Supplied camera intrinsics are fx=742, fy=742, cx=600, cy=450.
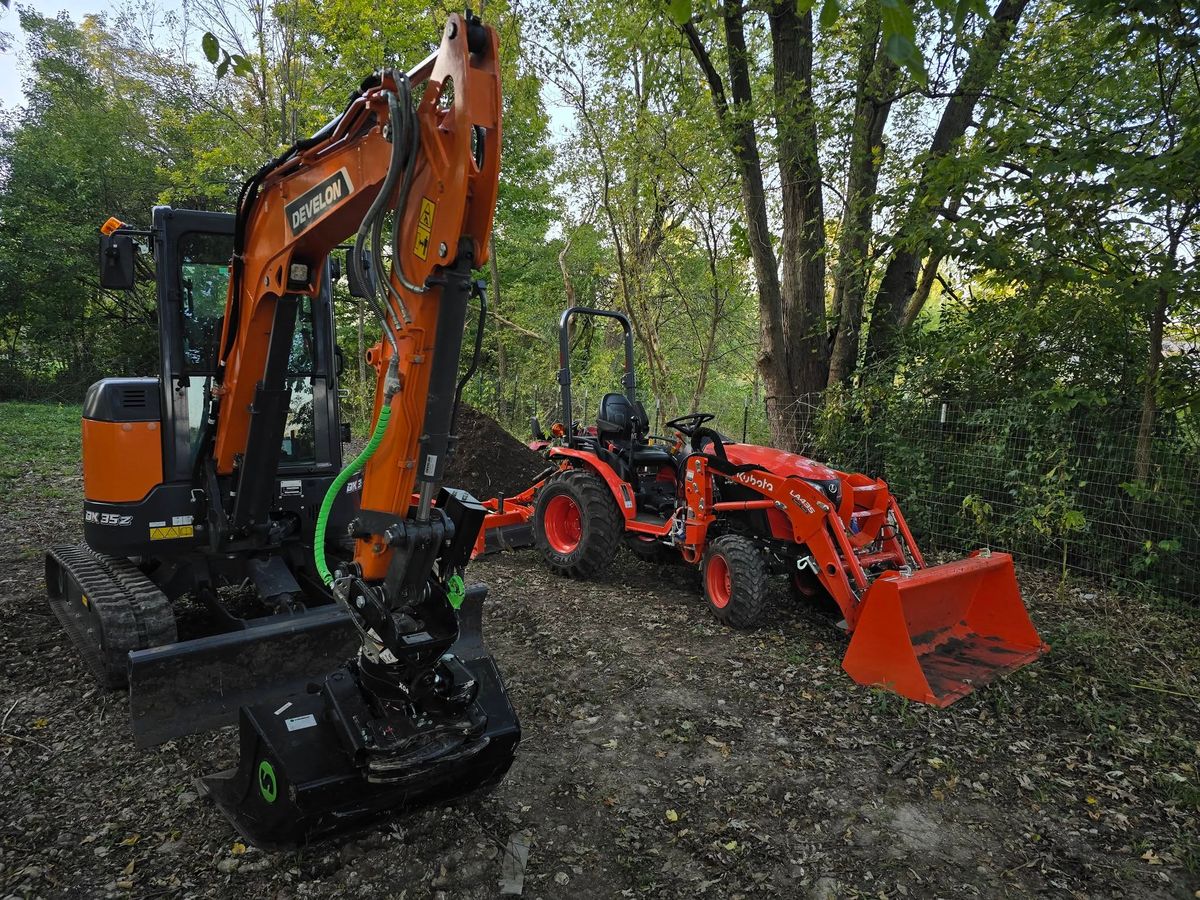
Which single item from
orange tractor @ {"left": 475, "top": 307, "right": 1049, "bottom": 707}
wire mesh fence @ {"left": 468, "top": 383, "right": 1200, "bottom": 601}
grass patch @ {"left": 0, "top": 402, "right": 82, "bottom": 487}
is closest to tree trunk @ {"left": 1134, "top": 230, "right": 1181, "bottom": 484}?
wire mesh fence @ {"left": 468, "top": 383, "right": 1200, "bottom": 601}

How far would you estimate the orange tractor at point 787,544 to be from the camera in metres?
4.12

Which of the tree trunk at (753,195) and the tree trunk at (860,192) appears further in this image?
the tree trunk at (753,195)

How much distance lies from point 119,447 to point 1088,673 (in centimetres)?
548

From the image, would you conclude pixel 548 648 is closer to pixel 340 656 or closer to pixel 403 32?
pixel 340 656

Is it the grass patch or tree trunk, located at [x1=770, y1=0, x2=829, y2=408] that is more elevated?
tree trunk, located at [x1=770, y1=0, x2=829, y2=408]

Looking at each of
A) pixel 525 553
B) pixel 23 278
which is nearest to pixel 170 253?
pixel 525 553

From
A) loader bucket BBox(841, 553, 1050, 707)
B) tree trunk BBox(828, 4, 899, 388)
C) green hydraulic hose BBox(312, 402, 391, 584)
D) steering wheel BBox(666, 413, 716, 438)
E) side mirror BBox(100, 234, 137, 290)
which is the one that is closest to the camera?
green hydraulic hose BBox(312, 402, 391, 584)

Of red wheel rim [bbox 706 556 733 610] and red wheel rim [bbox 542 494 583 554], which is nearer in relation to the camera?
red wheel rim [bbox 706 556 733 610]

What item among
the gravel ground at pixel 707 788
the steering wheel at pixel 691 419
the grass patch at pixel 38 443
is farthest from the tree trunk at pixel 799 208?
the grass patch at pixel 38 443

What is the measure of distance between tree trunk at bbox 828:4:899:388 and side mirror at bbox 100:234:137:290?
583 cm

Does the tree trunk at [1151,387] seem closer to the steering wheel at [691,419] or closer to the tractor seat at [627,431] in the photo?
the steering wheel at [691,419]

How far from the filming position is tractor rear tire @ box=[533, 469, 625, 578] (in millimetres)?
5922

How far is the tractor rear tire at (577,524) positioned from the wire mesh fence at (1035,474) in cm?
319

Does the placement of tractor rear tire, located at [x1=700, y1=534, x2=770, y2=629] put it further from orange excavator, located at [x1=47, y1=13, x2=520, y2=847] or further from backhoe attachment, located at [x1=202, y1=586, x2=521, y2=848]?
backhoe attachment, located at [x1=202, y1=586, x2=521, y2=848]
